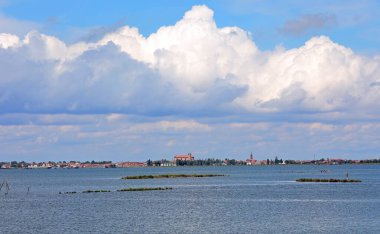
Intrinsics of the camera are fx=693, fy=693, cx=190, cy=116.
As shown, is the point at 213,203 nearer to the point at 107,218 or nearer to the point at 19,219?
the point at 107,218

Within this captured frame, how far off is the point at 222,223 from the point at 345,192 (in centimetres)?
5762

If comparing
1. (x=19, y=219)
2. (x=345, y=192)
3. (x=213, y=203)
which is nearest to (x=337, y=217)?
(x=213, y=203)

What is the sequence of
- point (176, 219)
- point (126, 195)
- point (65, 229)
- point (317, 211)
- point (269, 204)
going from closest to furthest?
point (65, 229) → point (176, 219) → point (317, 211) → point (269, 204) → point (126, 195)

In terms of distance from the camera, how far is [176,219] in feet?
270

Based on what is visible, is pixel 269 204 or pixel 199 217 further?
pixel 269 204

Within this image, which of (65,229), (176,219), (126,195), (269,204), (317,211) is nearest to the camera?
(65,229)

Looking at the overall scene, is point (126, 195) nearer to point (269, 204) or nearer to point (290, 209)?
point (269, 204)

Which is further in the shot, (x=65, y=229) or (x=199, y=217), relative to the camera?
(x=199, y=217)

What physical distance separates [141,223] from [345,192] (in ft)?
200

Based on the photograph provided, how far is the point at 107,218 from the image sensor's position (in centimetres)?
8519

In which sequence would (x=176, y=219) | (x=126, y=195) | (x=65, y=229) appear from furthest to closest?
1. (x=126, y=195)
2. (x=176, y=219)
3. (x=65, y=229)

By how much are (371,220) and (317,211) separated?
521 inches

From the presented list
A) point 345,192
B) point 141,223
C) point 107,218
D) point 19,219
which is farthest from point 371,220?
point 345,192

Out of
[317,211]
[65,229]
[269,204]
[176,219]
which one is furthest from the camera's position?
[269,204]
